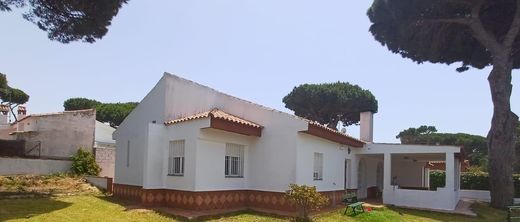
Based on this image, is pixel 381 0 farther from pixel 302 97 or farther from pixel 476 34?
pixel 302 97

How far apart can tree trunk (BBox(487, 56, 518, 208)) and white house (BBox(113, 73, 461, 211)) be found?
479 centimetres

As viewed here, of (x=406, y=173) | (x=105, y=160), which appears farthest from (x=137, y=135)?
(x=406, y=173)

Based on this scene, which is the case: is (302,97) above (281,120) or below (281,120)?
above

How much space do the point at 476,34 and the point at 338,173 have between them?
11.5 metres

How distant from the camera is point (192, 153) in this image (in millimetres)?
15609

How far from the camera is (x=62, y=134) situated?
93.1 feet

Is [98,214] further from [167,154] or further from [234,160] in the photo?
[234,160]

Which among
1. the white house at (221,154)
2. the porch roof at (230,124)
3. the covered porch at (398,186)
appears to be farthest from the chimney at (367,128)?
the porch roof at (230,124)

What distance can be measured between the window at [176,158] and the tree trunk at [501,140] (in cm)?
1701

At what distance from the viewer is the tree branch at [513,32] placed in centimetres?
2331

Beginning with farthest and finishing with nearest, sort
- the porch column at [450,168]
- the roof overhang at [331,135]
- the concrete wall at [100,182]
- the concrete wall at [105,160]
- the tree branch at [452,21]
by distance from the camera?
1. the concrete wall at [105,160]
2. the tree branch at [452,21]
3. the concrete wall at [100,182]
4. the porch column at [450,168]
5. the roof overhang at [331,135]

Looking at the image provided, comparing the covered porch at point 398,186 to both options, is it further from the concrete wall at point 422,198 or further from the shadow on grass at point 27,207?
the shadow on grass at point 27,207

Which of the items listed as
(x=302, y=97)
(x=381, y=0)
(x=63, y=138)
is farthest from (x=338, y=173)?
(x=302, y=97)

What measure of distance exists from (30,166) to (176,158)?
11986 mm
